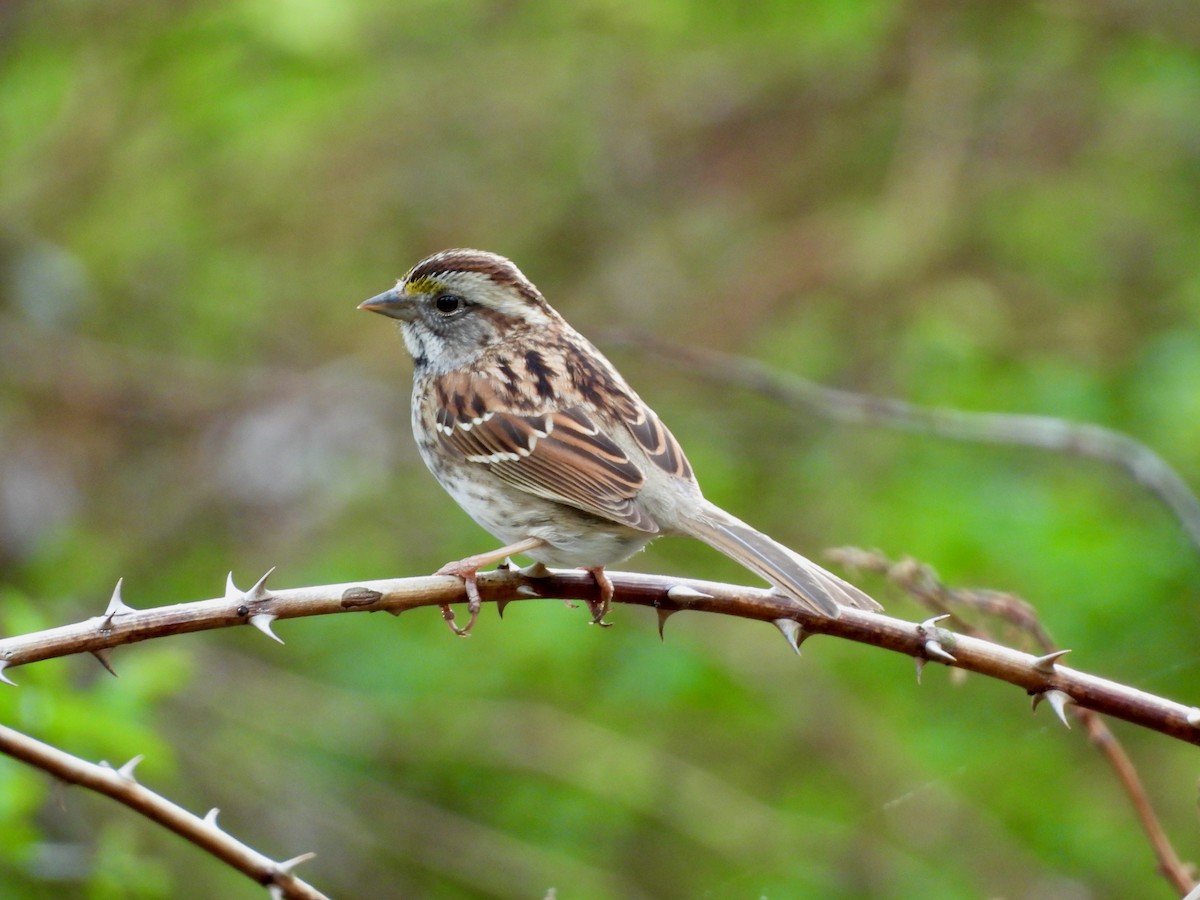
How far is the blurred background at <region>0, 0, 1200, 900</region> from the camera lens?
235 inches

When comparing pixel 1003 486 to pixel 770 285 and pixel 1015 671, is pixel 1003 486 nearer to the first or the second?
pixel 770 285

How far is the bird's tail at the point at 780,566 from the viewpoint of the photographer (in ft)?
8.58

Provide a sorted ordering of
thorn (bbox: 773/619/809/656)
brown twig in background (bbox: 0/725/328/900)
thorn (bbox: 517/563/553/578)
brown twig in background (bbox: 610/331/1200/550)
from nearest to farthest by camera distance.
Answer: brown twig in background (bbox: 0/725/328/900) < thorn (bbox: 773/619/809/656) < thorn (bbox: 517/563/553/578) < brown twig in background (bbox: 610/331/1200/550)

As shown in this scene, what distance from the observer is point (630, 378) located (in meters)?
7.59

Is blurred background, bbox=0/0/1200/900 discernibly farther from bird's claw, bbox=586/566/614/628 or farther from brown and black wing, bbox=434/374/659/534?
bird's claw, bbox=586/566/614/628

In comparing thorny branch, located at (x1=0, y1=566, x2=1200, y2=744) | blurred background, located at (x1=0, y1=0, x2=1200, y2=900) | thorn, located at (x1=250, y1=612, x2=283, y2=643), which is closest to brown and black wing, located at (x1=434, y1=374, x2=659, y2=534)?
thorny branch, located at (x1=0, y1=566, x2=1200, y2=744)

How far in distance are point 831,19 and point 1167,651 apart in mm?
3267

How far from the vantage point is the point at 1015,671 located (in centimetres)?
232

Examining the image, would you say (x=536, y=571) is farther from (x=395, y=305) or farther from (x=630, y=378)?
(x=630, y=378)

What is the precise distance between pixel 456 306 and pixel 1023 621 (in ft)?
6.12

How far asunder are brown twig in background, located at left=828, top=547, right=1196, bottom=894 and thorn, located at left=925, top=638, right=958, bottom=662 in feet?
1.93

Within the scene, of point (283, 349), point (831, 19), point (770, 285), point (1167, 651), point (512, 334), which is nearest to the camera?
point (512, 334)

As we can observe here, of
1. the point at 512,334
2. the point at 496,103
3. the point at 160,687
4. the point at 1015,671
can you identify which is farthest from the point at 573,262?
the point at 1015,671

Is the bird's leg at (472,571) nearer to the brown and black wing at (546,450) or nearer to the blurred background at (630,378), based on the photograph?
the brown and black wing at (546,450)
